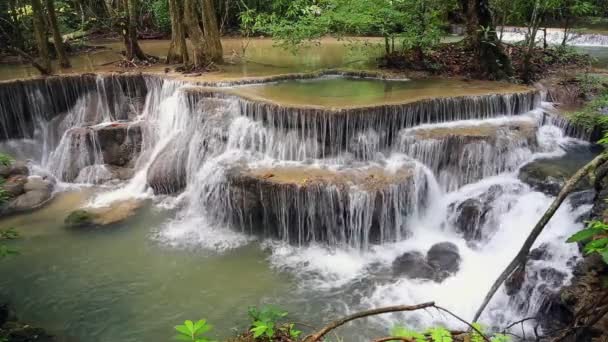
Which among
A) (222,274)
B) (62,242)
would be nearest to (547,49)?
(222,274)

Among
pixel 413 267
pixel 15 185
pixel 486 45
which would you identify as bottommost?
pixel 413 267

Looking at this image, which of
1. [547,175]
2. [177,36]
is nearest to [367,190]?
[547,175]

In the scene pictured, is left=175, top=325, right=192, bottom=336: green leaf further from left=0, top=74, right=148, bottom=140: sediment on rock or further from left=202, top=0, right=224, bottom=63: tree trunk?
left=202, top=0, right=224, bottom=63: tree trunk

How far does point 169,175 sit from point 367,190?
433 cm

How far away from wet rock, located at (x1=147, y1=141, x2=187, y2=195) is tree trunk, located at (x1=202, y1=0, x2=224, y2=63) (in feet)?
13.2

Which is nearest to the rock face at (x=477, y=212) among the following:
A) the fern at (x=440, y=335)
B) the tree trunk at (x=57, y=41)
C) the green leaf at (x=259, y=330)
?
the fern at (x=440, y=335)

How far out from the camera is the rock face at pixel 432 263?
6730mm

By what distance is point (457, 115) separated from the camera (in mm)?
8898

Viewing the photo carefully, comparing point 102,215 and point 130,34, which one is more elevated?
point 130,34

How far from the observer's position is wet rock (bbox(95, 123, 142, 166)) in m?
10.5

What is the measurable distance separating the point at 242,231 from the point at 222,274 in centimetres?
127

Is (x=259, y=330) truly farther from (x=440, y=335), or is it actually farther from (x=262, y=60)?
(x=262, y=60)

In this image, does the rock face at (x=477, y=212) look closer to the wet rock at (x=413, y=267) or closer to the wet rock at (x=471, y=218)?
the wet rock at (x=471, y=218)

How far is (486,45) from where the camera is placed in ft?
33.6
